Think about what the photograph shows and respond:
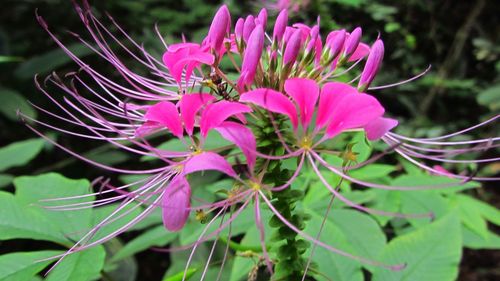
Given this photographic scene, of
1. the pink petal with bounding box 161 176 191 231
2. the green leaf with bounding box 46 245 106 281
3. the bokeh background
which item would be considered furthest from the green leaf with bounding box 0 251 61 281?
→ the bokeh background

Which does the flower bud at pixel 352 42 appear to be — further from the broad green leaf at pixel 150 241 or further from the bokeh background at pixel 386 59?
the bokeh background at pixel 386 59

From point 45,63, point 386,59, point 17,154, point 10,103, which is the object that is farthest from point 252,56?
point 386,59

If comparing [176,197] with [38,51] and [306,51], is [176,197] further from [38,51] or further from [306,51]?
[38,51]

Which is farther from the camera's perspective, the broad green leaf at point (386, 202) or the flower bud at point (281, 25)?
the broad green leaf at point (386, 202)

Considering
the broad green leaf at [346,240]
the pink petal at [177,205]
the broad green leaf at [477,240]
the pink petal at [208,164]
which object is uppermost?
the pink petal at [208,164]

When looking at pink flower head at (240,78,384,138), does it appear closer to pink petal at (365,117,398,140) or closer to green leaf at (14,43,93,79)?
pink petal at (365,117,398,140)

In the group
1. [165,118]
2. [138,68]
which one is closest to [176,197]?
[165,118]

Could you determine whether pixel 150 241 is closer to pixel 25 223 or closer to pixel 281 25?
pixel 25 223

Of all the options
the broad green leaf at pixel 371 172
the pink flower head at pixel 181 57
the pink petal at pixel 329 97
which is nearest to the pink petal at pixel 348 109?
the pink petal at pixel 329 97
